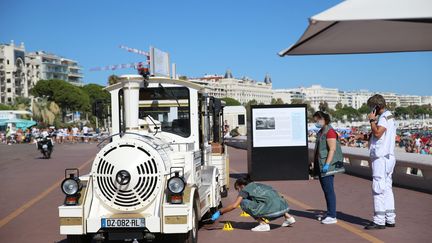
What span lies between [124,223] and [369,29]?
366 cm

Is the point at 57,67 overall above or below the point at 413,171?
above

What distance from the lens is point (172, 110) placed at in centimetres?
912

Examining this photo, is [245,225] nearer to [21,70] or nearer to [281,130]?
[281,130]

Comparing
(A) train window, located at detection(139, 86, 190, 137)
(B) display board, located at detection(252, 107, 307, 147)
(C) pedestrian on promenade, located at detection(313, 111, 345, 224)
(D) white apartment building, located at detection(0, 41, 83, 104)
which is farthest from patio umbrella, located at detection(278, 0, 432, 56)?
(D) white apartment building, located at detection(0, 41, 83, 104)

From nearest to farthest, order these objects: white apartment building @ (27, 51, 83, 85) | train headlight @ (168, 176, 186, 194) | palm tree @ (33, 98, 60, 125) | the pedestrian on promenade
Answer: train headlight @ (168, 176, 186, 194), the pedestrian on promenade, palm tree @ (33, 98, 60, 125), white apartment building @ (27, 51, 83, 85)

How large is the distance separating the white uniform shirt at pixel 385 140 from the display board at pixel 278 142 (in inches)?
295

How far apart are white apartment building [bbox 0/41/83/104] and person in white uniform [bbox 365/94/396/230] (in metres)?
127

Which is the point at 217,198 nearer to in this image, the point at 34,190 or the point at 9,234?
the point at 9,234

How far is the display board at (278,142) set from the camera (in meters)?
15.6

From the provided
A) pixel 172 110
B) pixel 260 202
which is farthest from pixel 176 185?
pixel 172 110

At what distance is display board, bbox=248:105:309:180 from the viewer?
51.3 feet

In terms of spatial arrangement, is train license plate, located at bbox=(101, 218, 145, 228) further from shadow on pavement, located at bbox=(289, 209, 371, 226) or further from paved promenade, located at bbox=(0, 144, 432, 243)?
shadow on pavement, located at bbox=(289, 209, 371, 226)

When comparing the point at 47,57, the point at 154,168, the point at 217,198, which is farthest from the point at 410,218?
the point at 47,57

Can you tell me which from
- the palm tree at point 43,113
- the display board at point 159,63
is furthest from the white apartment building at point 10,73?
the display board at point 159,63
